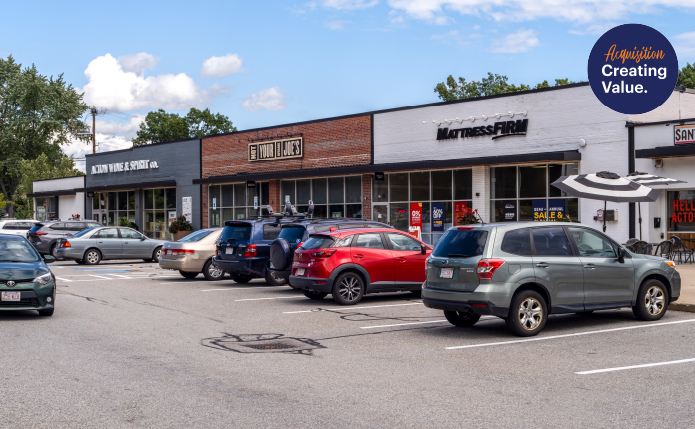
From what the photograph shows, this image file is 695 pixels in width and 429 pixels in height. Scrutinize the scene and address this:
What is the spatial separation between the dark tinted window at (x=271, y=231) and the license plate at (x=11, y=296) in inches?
279

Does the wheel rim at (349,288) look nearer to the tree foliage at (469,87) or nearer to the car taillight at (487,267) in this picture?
the car taillight at (487,267)

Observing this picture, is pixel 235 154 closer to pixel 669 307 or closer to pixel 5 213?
pixel 669 307

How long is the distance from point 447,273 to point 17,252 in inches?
301

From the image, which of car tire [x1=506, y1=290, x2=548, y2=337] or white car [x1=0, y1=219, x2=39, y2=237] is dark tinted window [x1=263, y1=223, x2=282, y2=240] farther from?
white car [x1=0, y1=219, x2=39, y2=237]

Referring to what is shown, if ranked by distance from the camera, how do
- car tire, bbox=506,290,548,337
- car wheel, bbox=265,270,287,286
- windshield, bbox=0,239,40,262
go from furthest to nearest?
car wheel, bbox=265,270,287,286 → windshield, bbox=0,239,40,262 → car tire, bbox=506,290,548,337

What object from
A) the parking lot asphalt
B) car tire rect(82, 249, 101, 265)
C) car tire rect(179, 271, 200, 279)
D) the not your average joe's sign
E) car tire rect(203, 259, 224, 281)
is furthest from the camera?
car tire rect(82, 249, 101, 265)

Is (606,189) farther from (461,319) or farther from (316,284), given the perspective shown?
(316,284)

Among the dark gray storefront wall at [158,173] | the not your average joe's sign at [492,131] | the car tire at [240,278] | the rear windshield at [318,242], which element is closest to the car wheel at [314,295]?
the rear windshield at [318,242]

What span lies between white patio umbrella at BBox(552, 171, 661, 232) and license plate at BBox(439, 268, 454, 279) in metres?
6.39

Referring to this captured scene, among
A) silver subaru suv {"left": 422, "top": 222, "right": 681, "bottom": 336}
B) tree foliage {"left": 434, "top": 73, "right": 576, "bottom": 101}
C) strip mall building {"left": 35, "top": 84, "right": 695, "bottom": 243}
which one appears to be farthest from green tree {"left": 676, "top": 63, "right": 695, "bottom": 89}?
silver subaru suv {"left": 422, "top": 222, "right": 681, "bottom": 336}

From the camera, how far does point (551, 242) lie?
1048 cm

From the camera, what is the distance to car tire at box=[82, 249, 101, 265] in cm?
2653

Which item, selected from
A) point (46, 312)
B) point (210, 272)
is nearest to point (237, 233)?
point (210, 272)

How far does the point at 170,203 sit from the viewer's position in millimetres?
42125
